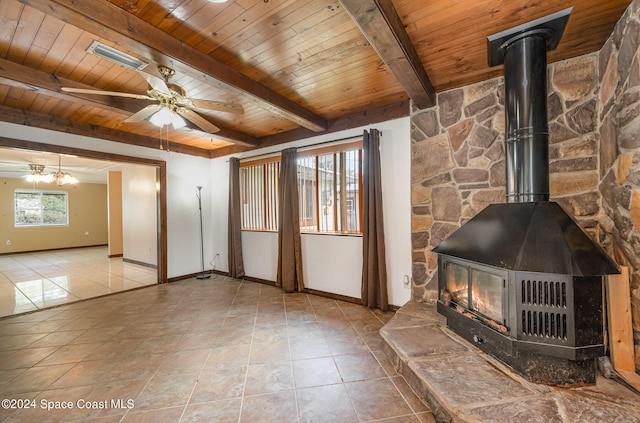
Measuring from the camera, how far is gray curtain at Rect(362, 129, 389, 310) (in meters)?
3.26

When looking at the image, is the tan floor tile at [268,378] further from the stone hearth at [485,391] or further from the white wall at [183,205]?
the white wall at [183,205]

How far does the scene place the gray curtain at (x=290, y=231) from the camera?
409cm

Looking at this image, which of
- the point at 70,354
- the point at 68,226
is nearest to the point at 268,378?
the point at 70,354

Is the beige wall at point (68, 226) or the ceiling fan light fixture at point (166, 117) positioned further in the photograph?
the beige wall at point (68, 226)

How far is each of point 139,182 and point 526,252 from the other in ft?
23.8

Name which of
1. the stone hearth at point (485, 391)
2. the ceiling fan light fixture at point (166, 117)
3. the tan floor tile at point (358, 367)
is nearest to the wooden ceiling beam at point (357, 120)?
the ceiling fan light fixture at point (166, 117)

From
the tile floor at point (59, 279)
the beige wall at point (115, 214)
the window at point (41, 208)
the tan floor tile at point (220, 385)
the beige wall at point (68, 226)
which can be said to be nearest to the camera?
the tan floor tile at point (220, 385)

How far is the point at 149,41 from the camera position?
5.78 feet

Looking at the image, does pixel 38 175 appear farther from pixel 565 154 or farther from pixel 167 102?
pixel 565 154

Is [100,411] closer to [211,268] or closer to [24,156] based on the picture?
[211,268]

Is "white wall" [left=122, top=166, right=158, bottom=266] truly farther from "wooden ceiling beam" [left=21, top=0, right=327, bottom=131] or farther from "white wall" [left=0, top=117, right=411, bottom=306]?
"wooden ceiling beam" [left=21, top=0, right=327, bottom=131]

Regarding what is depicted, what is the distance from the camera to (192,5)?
1615mm

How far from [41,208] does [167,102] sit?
10012 millimetres

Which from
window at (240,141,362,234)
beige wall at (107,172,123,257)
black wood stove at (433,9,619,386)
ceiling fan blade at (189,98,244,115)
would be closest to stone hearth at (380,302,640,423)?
black wood stove at (433,9,619,386)
